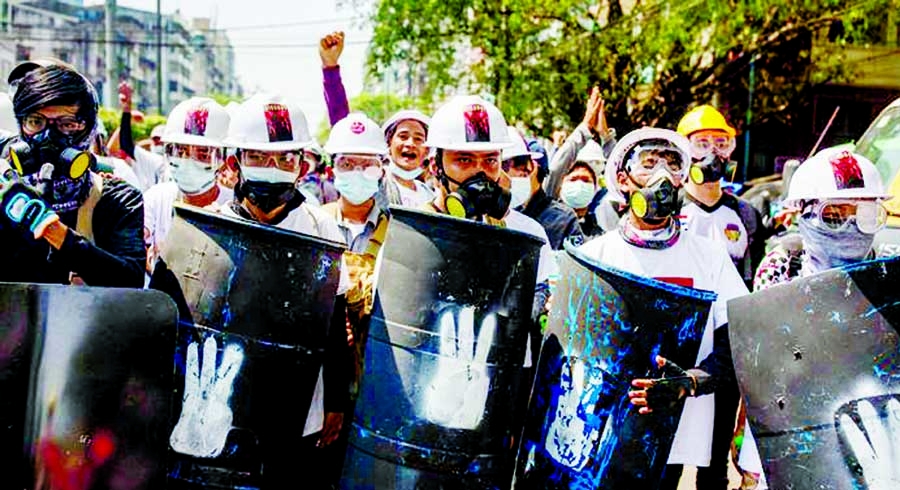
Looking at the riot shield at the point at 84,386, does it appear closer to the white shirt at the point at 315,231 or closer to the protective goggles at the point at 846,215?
the white shirt at the point at 315,231

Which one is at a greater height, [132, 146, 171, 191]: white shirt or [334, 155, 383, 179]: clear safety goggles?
[334, 155, 383, 179]: clear safety goggles

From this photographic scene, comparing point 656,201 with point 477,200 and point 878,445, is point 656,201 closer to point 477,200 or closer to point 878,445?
point 477,200

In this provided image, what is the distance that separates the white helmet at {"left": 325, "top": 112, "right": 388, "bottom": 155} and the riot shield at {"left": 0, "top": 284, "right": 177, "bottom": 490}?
2781mm

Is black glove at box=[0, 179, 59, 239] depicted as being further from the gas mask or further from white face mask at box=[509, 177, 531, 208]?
white face mask at box=[509, 177, 531, 208]

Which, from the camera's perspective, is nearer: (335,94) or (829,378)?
(829,378)

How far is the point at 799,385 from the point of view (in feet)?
11.2

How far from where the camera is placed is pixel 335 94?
6336 millimetres

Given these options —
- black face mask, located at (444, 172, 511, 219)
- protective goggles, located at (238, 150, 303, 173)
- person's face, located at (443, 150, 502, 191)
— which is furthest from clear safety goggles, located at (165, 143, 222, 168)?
black face mask, located at (444, 172, 511, 219)

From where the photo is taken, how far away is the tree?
809 inches

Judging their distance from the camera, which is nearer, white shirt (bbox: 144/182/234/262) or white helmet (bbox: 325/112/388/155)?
white shirt (bbox: 144/182/234/262)

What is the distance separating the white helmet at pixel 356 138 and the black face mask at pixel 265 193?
6.16 ft

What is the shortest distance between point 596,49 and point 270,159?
17.6 meters

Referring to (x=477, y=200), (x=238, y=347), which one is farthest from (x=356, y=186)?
(x=238, y=347)

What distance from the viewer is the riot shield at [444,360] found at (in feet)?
11.7
